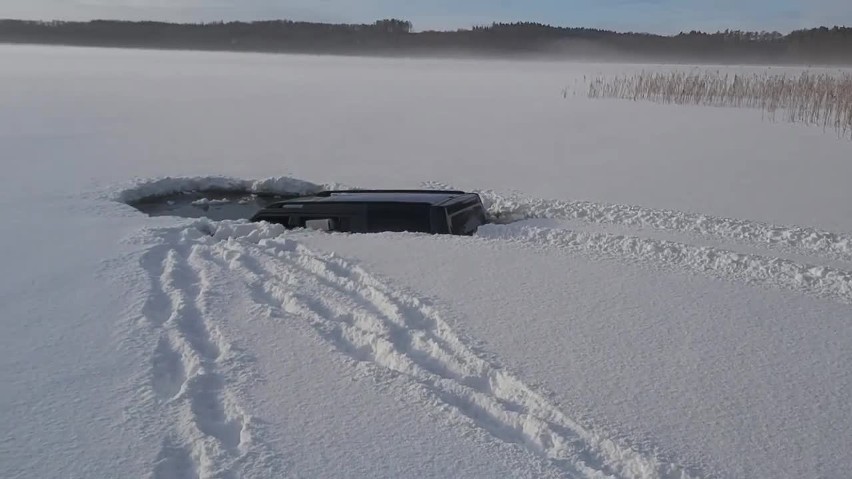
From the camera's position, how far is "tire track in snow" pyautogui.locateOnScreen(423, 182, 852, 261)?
17.3 feet

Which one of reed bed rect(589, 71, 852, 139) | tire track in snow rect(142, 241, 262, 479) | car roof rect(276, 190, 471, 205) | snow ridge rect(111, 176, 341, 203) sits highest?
reed bed rect(589, 71, 852, 139)

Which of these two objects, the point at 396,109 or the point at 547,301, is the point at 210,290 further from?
the point at 396,109

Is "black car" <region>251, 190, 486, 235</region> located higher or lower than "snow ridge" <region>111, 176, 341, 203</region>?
higher

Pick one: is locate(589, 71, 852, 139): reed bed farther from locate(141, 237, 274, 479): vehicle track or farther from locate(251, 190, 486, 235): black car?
locate(141, 237, 274, 479): vehicle track

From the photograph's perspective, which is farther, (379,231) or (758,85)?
(758,85)

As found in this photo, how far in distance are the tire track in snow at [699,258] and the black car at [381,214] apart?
28cm

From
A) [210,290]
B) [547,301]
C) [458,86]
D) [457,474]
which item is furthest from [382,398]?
[458,86]

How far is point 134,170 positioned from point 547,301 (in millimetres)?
6296

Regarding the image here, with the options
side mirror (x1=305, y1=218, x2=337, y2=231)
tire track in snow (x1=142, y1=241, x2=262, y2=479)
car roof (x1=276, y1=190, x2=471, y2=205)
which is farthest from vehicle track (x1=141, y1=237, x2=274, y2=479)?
car roof (x1=276, y1=190, x2=471, y2=205)

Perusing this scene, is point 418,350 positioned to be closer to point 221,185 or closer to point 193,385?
point 193,385

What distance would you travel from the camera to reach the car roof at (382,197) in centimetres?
570

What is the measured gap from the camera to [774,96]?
15.2 metres

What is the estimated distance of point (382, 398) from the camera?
2.90 m

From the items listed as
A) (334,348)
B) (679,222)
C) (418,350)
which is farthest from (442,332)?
(679,222)
